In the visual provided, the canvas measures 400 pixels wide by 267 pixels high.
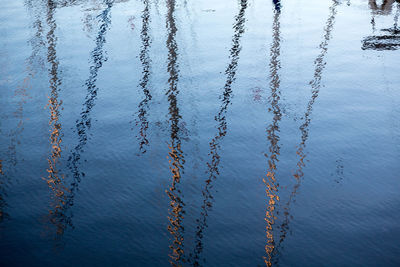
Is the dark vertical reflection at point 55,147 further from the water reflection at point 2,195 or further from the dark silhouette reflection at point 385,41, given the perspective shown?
the dark silhouette reflection at point 385,41

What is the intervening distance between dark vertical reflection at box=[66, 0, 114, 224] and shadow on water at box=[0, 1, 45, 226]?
79 centimetres

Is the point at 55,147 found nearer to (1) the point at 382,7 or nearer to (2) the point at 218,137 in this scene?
(2) the point at 218,137

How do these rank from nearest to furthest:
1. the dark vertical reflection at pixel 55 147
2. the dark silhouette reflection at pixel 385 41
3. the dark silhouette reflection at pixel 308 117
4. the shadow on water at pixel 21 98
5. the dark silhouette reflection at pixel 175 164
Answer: the dark silhouette reflection at pixel 175 164, the dark silhouette reflection at pixel 308 117, the dark vertical reflection at pixel 55 147, the shadow on water at pixel 21 98, the dark silhouette reflection at pixel 385 41

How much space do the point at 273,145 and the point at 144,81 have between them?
2912mm

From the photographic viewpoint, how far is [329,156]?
6.27m

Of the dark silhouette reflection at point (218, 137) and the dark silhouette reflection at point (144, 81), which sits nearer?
the dark silhouette reflection at point (218, 137)

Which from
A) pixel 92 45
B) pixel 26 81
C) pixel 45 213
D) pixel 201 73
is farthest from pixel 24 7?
pixel 45 213

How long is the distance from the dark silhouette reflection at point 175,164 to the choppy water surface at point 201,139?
2 centimetres

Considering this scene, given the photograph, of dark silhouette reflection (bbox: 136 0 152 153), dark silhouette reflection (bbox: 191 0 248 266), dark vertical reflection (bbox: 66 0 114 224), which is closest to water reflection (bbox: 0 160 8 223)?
dark vertical reflection (bbox: 66 0 114 224)

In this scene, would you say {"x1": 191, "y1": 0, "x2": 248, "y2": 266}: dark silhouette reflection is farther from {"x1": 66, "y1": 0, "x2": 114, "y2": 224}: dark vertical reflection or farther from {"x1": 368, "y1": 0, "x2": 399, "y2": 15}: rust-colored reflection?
{"x1": 368, "y1": 0, "x2": 399, "y2": 15}: rust-colored reflection

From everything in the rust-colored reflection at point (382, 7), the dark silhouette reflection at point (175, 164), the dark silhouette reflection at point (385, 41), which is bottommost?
the dark silhouette reflection at point (175, 164)

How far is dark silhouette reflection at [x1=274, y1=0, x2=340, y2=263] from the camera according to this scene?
518 cm

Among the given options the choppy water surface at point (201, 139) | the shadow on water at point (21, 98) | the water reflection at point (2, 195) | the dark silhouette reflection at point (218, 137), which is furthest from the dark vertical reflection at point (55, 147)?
the dark silhouette reflection at point (218, 137)

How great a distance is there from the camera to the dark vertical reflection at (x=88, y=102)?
6.02 metres
